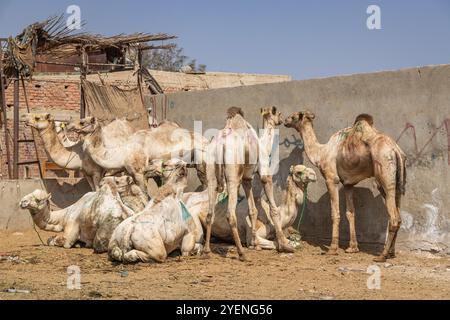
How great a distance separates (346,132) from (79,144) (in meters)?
5.76

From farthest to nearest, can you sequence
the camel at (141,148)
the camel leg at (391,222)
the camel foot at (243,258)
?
the camel at (141,148) < the camel foot at (243,258) < the camel leg at (391,222)

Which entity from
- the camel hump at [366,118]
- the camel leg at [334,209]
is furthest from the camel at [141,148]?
the camel hump at [366,118]

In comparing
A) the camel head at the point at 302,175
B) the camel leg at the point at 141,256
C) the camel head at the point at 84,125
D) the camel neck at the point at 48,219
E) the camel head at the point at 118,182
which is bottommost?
the camel leg at the point at 141,256

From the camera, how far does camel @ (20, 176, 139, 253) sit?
10586mm

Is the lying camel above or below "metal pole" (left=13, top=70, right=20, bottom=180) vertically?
below

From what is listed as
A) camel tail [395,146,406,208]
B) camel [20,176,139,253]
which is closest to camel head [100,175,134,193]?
camel [20,176,139,253]

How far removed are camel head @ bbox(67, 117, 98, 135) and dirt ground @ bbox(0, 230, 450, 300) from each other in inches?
121

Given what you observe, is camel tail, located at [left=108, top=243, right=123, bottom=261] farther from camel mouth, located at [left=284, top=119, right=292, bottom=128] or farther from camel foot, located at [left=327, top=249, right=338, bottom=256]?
camel mouth, located at [left=284, top=119, right=292, bottom=128]

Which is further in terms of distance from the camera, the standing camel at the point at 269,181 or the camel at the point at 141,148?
the camel at the point at 141,148

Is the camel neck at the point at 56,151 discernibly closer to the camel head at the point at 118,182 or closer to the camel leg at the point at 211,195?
the camel head at the point at 118,182

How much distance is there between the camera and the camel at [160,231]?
366 inches
